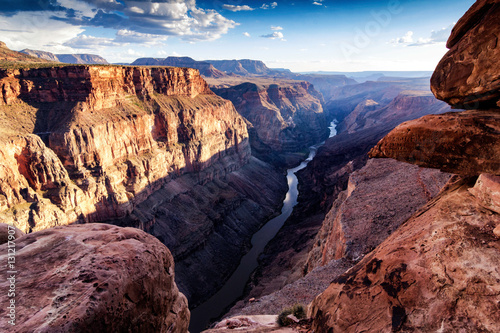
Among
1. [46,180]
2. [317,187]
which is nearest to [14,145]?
[46,180]

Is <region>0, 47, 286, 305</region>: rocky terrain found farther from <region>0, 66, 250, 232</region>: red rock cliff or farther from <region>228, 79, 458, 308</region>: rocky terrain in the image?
<region>228, 79, 458, 308</region>: rocky terrain

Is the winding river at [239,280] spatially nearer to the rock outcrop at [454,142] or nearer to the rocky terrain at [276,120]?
the rock outcrop at [454,142]

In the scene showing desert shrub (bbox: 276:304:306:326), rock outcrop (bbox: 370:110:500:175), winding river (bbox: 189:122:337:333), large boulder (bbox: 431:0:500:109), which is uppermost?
large boulder (bbox: 431:0:500:109)

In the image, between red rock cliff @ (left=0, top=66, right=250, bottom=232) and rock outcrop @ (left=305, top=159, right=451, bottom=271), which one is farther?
red rock cliff @ (left=0, top=66, right=250, bottom=232)

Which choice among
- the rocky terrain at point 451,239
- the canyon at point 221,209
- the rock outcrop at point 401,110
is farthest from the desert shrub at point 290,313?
the rock outcrop at point 401,110

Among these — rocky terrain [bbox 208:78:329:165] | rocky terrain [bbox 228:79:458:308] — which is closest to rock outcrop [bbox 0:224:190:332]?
rocky terrain [bbox 228:79:458:308]

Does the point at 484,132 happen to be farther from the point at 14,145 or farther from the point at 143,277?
the point at 14,145
